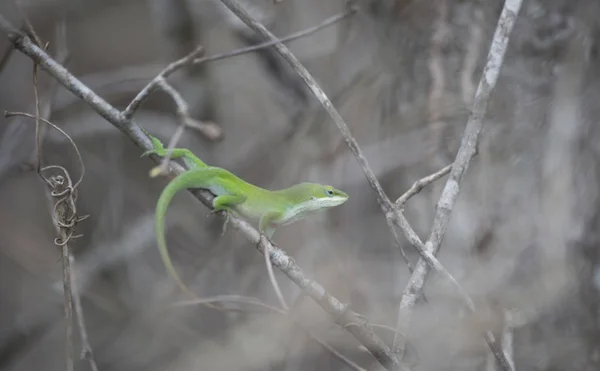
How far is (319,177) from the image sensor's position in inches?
169

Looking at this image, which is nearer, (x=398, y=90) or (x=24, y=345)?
(x=398, y=90)

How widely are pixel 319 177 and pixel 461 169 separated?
2.02 metres

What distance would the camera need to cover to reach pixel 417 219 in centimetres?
381

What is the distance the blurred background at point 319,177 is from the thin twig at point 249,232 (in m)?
0.24

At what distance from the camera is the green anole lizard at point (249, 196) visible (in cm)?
249

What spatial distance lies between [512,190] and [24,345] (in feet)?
10.4

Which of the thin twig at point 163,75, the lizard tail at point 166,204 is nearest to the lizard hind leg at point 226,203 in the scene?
the lizard tail at point 166,204

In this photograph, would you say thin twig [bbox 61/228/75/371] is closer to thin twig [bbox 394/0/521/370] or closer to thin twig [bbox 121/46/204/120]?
thin twig [bbox 121/46/204/120]

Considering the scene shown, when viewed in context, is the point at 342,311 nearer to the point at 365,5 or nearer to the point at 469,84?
→ the point at 469,84

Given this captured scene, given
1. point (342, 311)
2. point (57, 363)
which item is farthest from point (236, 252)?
point (342, 311)

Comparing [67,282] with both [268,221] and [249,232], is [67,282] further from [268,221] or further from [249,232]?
[268,221]

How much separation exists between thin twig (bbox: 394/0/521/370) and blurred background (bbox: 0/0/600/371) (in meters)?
0.23

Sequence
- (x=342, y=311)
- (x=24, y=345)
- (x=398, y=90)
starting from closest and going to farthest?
(x=342, y=311) < (x=398, y=90) < (x=24, y=345)

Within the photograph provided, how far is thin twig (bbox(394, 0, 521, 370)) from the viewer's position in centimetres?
216
